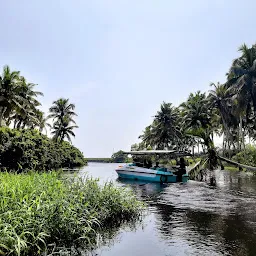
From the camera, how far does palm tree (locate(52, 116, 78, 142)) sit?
53.2 m

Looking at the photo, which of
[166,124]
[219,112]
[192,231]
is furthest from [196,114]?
[192,231]

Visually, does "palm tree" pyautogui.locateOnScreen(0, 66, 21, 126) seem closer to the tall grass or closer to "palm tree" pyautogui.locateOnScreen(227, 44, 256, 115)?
the tall grass

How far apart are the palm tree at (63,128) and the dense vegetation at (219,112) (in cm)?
1741

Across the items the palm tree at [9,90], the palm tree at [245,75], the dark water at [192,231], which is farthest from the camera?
the palm tree at [245,75]

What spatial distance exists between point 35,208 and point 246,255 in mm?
5471

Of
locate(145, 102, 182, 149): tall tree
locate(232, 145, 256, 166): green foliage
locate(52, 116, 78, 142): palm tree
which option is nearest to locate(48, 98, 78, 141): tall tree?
locate(52, 116, 78, 142): palm tree

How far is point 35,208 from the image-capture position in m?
6.61

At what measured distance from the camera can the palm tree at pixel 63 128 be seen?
5322cm

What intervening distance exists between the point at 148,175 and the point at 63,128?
105 feet

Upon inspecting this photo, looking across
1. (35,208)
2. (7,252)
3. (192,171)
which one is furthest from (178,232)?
(192,171)

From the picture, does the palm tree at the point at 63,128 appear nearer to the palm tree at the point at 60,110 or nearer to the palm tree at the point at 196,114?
the palm tree at the point at 60,110

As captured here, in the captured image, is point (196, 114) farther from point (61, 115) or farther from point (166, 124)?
point (61, 115)

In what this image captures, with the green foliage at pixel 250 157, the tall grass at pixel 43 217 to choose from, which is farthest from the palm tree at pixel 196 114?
the tall grass at pixel 43 217

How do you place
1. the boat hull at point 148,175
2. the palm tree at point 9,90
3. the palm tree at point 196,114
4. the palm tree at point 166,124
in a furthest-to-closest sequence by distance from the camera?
the palm tree at point 166,124, the palm tree at point 196,114, the palm tree at point 9,90, the boat hull at point 148,175
